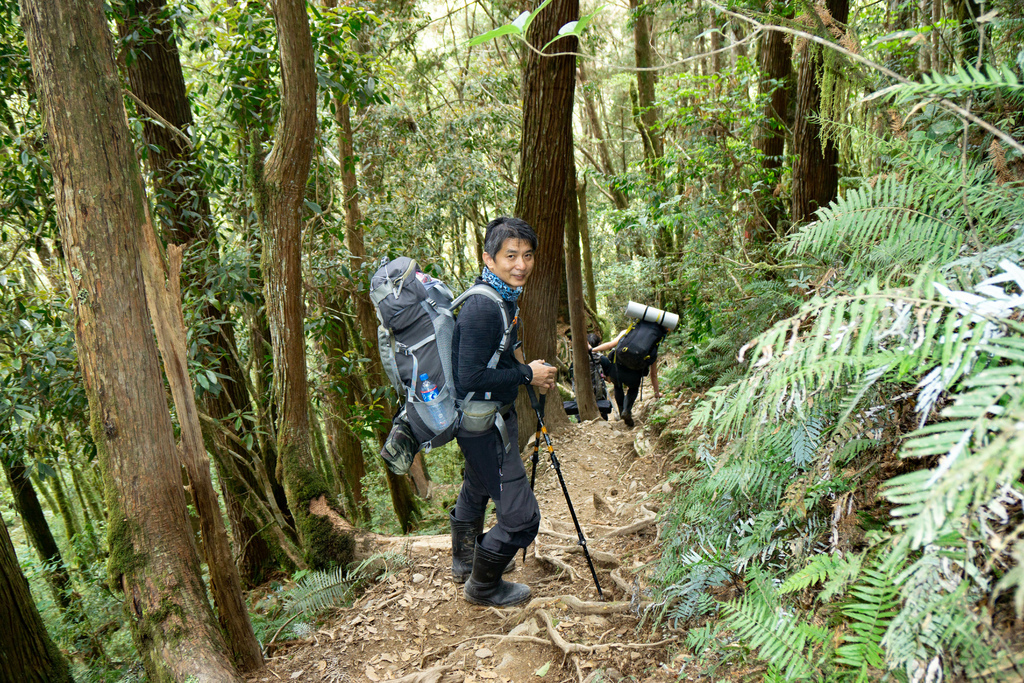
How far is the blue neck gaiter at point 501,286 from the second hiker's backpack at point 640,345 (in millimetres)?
4720

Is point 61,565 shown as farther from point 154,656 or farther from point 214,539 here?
point 154,656

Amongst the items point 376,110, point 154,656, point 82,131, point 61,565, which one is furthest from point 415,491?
point 82,131

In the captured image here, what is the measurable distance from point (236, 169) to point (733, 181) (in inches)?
248

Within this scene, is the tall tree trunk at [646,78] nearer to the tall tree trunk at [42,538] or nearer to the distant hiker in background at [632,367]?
the distant hiker in background at [632,367]

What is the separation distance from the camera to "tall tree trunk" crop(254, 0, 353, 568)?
15.9 ft

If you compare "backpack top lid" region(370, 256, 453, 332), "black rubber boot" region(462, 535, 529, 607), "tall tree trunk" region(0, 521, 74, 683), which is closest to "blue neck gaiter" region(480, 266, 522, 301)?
"backpack top lid" region(370, 256, 453, 332)

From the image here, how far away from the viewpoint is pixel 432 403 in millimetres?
3494

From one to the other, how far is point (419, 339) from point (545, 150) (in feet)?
12.4

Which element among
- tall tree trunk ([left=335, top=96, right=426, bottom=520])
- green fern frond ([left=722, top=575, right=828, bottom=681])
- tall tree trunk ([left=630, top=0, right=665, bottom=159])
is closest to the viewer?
green fern frond ([left=722, top=575, right=828, bottom=681])

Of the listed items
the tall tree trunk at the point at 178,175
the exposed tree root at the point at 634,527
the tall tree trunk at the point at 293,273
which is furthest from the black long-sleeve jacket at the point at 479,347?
the tall tree trunk at the point at 178,175

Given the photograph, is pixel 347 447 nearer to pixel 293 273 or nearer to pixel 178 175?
pixel 178 175

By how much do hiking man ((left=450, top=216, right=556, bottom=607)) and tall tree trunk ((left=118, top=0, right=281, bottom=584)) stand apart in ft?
12.1

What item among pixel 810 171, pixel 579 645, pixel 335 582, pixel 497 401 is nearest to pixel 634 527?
pixel 579 645

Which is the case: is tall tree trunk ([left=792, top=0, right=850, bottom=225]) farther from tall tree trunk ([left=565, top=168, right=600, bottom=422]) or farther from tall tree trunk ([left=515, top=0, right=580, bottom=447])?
tall tree trunk ([left=565, top=168, right=600, bottom=422])
